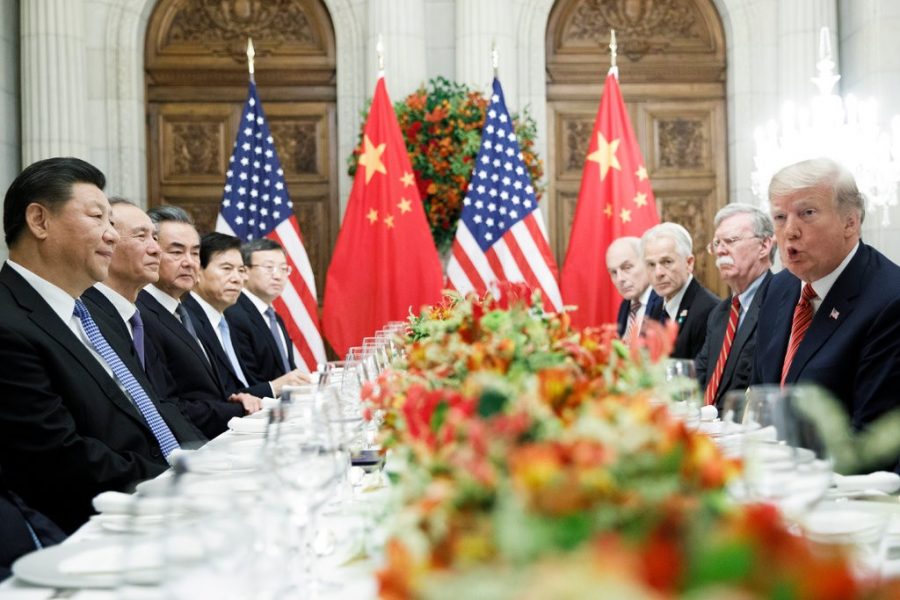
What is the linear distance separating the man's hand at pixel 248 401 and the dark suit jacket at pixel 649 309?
2.09 m

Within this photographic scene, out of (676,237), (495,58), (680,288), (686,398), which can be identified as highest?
(495,58)

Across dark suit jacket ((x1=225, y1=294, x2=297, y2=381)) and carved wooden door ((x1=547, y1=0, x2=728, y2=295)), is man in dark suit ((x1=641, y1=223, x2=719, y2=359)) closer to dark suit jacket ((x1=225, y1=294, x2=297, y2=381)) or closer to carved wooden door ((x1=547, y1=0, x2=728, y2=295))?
dark suit jacket ((x1=225, y1=294, x2=297, y2=381))

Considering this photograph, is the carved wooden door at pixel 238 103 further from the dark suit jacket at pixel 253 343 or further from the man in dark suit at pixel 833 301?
the man in dark suit at pixel 833 301

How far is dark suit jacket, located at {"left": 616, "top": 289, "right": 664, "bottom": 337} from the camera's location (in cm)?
606

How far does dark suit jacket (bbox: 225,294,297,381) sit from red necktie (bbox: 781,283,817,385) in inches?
134

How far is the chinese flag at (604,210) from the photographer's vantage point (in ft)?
25.0

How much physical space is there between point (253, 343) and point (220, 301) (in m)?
0.55

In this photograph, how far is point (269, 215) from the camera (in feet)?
24.9

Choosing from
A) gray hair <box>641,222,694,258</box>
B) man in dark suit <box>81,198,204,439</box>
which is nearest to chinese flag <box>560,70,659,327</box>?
gray hair <box>641,222,694,258</box>

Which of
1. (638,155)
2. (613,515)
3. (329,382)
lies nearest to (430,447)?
(613,515)

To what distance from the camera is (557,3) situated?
336 inches

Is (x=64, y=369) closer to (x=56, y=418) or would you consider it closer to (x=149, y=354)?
(x=56, y=418)

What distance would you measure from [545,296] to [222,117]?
3215mm

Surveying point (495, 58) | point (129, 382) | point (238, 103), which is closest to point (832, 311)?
point (129, 382)
